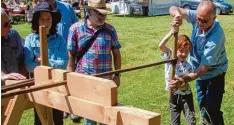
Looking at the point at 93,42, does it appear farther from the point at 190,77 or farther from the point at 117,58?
the point at 190,77

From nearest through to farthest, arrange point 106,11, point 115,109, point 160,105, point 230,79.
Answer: point 115,109
point 106,11
point 160,105
point 230,79

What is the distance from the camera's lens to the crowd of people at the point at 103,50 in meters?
3.58

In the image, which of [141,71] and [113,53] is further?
[141,71]

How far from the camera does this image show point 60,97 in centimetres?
Answer: 219

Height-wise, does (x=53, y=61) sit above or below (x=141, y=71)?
above

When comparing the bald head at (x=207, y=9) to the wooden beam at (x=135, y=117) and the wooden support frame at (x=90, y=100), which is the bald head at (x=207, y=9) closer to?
the wooden support frame at (x=90, y=100)

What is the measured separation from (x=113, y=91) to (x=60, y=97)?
1.22 ft

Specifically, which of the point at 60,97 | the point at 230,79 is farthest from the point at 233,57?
the point at 60,97

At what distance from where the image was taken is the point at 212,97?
13.6 feet

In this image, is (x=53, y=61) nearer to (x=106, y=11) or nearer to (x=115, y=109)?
(x=106, y=11)

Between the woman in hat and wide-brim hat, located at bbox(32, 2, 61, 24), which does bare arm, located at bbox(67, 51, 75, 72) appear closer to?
the woman in hat

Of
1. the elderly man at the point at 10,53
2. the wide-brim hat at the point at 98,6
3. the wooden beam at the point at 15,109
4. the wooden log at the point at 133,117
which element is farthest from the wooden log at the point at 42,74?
the wide-brim hat at the point at 98,6

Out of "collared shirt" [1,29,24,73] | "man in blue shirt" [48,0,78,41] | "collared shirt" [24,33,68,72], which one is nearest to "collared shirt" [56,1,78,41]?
"man in blue shirt" [48,0,78,41]

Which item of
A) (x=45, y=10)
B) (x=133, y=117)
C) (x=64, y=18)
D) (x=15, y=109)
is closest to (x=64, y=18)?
(x=64, y=18)
